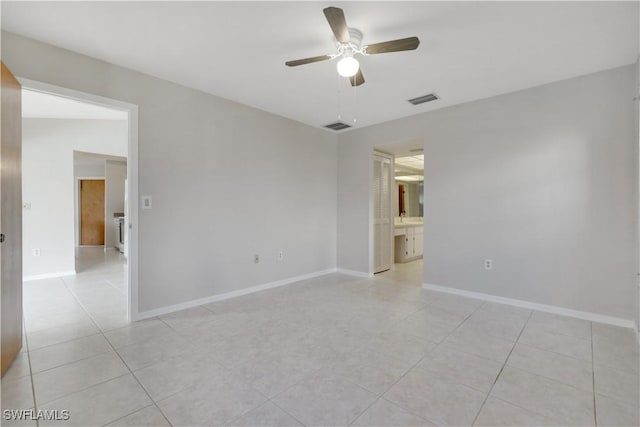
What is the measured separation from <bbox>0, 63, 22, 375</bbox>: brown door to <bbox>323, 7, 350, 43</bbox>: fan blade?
2.27 meters

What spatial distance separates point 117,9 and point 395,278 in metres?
4.73

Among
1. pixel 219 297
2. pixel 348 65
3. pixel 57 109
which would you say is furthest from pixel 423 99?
pixel 57 109

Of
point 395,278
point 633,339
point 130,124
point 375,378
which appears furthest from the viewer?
point 395,278

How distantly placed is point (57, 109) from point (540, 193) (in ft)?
22.6

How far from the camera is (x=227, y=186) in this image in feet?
12.3

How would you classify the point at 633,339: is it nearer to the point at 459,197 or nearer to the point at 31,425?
the point at 459,197

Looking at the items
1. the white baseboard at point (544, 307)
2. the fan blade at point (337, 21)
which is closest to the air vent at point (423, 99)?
the fan blade at point (337, 21)

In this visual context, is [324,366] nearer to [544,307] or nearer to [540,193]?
[544,307]

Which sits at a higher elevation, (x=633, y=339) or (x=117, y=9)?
(x=117, y=9)

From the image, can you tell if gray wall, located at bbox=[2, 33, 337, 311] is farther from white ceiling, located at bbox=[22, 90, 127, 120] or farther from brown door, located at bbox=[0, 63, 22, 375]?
white ceiling, located at bbox=[22, 90, 127, 120]

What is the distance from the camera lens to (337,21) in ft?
6.02

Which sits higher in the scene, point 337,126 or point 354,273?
point 337,126

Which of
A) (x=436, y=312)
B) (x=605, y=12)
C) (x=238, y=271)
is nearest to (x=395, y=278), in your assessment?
(x=436, y=312)

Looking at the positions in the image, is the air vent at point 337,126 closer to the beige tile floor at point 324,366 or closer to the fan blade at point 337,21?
the fan blade at point 337,21
